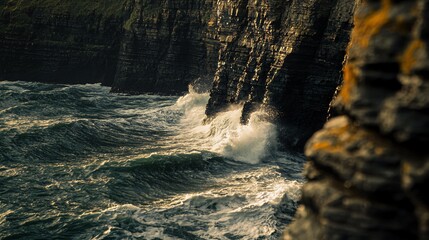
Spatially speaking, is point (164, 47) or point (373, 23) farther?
point (164, 47)

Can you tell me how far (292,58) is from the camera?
132 ft

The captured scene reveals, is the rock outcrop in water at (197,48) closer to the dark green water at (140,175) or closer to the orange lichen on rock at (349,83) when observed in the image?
the dark green water at (140,175)

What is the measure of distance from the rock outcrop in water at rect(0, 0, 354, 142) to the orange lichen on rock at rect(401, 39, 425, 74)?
96.0 feet

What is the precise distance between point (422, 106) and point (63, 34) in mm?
66365

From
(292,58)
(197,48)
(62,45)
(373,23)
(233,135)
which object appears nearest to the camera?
(373,23)

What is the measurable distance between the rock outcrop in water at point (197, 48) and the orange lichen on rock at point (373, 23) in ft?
92.7

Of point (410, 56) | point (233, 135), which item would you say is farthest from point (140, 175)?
point (410, 56)

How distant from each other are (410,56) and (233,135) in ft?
112

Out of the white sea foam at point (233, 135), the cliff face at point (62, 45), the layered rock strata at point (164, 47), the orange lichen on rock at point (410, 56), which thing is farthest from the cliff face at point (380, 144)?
the cliff face at point (62, 45)

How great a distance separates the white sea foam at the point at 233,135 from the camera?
39.8 meters

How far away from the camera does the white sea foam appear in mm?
39781

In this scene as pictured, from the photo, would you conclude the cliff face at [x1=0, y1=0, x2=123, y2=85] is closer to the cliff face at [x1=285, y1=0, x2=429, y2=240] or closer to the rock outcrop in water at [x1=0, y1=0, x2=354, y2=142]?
the rock outcrop in water at [x1=0, y1=0, x2=354, y2=142]

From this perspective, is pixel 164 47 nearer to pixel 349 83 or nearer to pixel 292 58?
pixel 292 58

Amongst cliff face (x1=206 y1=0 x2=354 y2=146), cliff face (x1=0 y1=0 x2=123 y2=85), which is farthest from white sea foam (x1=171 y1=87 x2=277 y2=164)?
cliff face (x1=0 y1=0 x2=123 y2=85)
